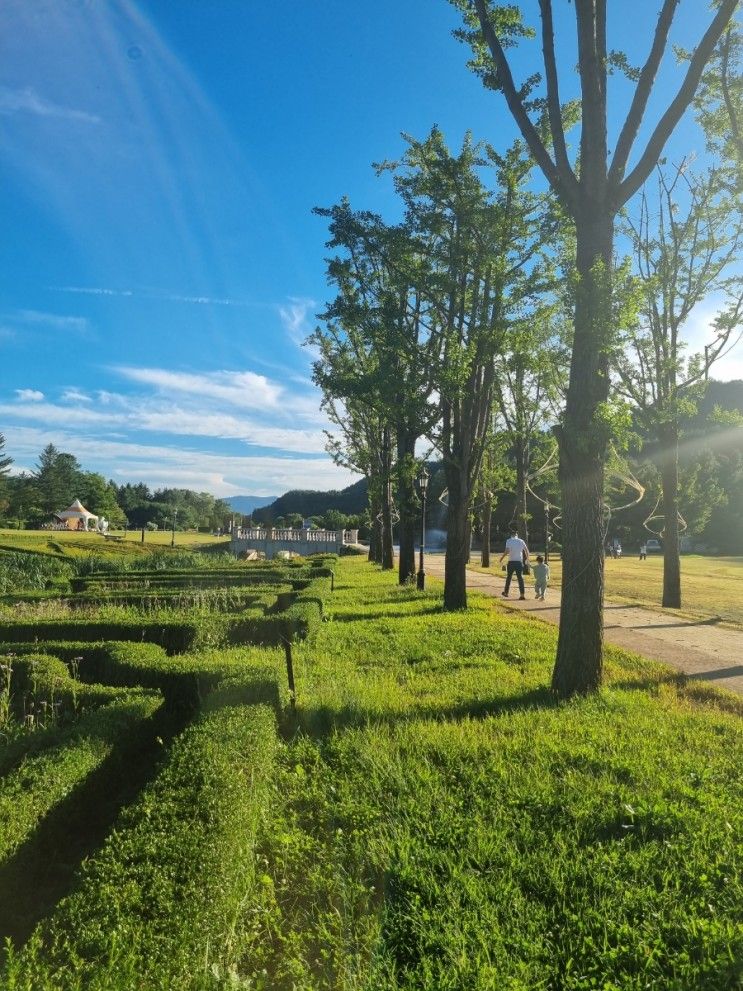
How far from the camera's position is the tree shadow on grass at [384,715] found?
5.19m

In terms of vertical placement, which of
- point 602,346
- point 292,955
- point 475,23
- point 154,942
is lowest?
point 292,955

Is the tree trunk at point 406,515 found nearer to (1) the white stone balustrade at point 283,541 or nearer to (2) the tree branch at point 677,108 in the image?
(2) the tree branch at point 677,108

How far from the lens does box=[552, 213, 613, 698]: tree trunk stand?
20.2 ft

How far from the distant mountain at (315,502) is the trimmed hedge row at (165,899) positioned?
88955 mm

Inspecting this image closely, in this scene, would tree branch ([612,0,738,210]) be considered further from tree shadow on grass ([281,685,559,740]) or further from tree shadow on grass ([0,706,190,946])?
tree shadow on grass ([0,706,190,946])

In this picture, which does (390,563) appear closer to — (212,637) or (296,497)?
(212,637)

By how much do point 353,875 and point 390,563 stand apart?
2214 cm

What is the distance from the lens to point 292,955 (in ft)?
8.49

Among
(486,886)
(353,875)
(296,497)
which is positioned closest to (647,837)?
(486,886)

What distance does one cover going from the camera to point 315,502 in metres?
A: 103

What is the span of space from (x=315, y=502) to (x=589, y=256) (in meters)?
96.9

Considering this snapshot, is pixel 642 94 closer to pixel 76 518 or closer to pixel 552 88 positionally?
pixel 552 88

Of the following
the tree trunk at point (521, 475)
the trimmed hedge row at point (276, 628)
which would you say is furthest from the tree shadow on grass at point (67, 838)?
the tree trunk at point (521, 475)

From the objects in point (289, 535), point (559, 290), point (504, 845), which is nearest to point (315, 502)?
point (289, 535)
